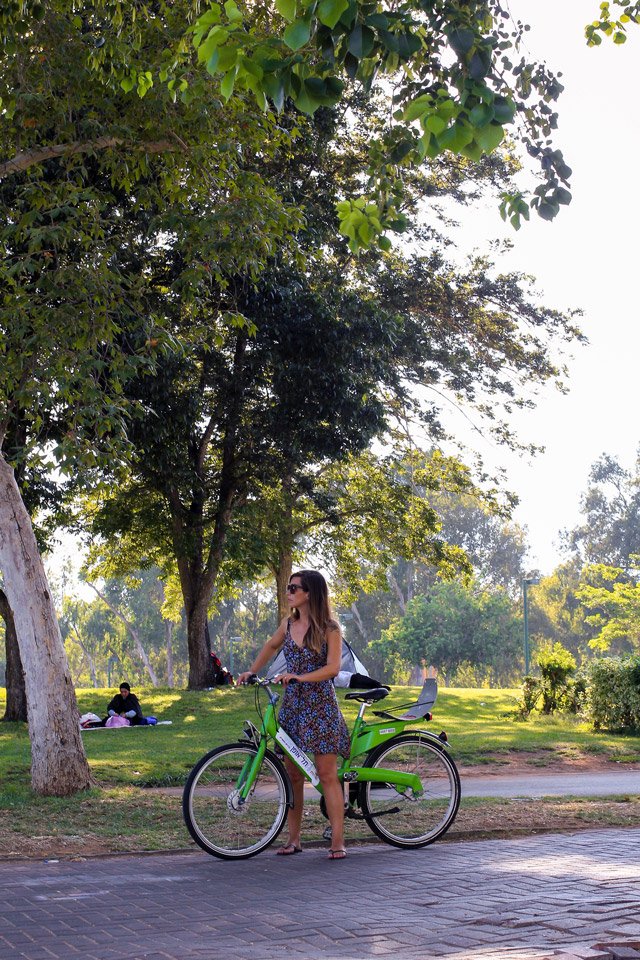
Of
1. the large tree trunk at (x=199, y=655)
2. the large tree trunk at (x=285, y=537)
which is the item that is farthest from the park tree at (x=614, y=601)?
the large tree trunk at (x=199, y=655)

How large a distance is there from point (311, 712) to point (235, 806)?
0.76 metres

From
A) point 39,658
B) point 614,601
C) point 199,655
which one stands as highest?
point 614,601

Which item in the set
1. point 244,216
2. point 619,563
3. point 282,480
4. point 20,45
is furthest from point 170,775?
point 619,563

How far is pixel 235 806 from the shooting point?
7207 millimetres

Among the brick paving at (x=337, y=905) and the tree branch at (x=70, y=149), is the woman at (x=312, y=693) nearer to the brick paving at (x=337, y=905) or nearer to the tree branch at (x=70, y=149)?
the brick paving at (x=337, y=905)

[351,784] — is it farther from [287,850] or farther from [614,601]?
[614,601]

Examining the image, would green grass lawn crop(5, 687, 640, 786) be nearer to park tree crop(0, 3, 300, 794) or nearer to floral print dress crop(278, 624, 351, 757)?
park tree crop(0, 3, 300, 794)

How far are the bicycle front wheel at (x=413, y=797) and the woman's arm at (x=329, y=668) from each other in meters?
0.75

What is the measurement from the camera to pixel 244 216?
37.9 feet

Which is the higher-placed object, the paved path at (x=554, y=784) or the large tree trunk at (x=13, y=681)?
the large tree trunk at (x=13, y=681)

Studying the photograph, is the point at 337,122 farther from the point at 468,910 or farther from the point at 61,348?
the point at 468,910

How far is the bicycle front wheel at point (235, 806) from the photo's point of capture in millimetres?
7195

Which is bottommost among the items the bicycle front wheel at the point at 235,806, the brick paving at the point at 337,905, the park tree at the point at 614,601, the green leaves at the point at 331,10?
the brick paving at the point at 337,905

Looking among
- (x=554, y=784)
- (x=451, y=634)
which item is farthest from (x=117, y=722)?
(x=451, y=634)
